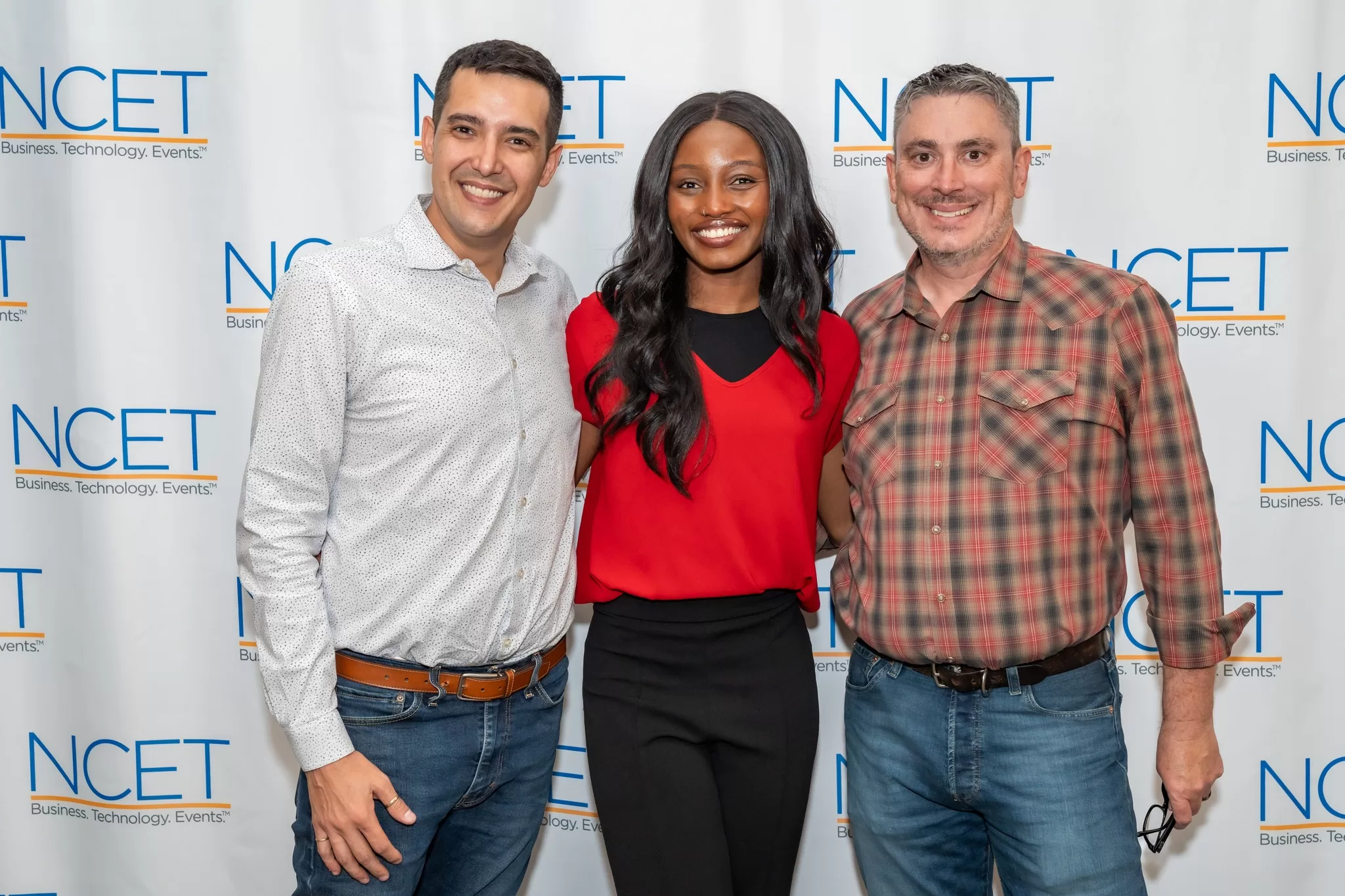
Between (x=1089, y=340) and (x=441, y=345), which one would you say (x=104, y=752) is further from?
(x=1089, y=340)

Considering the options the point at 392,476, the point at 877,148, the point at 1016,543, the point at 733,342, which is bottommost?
the point at 1016,543

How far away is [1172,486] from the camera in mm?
1705

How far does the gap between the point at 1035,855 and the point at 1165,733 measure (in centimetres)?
33

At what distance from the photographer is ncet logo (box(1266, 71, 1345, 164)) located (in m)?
2.38

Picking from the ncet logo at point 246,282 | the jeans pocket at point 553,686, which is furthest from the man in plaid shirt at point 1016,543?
the ncet logo at point 246,282

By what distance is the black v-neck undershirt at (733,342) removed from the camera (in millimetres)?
1873

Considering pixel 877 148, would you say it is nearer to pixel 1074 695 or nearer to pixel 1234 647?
pixel 1074 695

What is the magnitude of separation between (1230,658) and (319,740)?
2.18 m

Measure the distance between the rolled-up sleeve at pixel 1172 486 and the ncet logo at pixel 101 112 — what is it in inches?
85.7

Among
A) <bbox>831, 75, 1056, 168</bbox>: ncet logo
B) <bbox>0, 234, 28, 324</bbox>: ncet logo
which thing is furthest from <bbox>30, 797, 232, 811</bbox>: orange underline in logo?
<bbox>831, 75, 1056, 168</bbox>: ncet logo

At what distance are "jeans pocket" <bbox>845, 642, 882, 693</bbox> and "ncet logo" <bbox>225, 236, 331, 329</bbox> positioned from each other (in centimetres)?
162

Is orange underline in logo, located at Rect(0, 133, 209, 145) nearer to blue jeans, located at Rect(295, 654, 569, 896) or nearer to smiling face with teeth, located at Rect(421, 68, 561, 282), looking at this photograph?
smiling face with teeth, located at Rect(421, 68, 561, 282)

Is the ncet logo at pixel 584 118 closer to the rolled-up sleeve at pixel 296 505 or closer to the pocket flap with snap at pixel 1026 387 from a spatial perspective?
the rolled-up sleeve at pixel 296 505

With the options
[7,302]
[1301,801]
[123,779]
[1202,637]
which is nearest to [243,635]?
[123,779]
